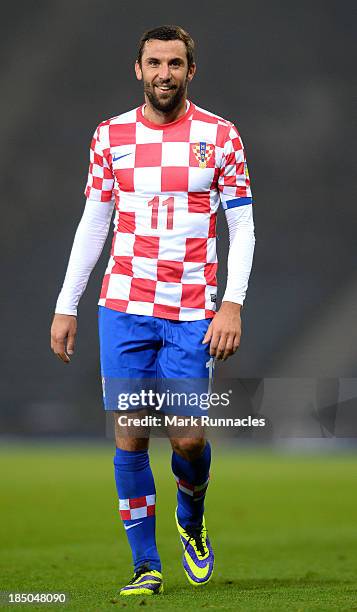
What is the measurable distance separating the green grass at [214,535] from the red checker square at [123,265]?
3.77 ft

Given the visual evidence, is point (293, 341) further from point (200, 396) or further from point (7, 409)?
point (200, 396)

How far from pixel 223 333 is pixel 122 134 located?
0.84 meters

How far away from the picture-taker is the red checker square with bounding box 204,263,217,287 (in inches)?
156

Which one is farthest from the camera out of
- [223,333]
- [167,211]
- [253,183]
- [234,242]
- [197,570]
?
[253,183]

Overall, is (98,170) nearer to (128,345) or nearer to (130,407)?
(128,345)

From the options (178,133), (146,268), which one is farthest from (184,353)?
(178,133)

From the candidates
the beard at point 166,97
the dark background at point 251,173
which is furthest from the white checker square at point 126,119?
the dark background at point 251,173

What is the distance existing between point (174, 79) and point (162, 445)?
1640 cm

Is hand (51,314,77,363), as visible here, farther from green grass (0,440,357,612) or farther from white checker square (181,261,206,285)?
green grass (0,440,357,612)

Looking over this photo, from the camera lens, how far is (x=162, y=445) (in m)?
20.0

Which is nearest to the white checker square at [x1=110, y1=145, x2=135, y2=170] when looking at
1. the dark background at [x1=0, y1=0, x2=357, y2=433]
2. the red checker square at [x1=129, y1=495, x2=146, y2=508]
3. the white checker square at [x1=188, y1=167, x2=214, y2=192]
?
the white checker square at [x1=188, y1=167, x2=214, y2=192]

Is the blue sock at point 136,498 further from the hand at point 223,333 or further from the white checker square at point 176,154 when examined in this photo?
the white checker square at point 176,154

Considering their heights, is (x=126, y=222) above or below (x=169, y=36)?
below

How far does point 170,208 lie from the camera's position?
12.8 feet
